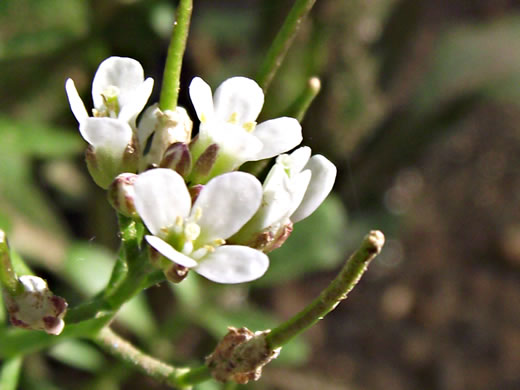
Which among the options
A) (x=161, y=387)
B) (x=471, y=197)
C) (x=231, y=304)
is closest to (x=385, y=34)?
(x=471, y=197)

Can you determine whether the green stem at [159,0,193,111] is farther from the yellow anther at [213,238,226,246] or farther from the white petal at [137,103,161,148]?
the yellow anther at [213,238,226,246]

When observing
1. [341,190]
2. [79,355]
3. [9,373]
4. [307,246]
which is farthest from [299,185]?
[341,190]

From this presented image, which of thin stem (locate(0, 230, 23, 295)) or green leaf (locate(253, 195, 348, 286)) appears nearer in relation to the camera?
thin stem (locate(0, 230, 23, 295))

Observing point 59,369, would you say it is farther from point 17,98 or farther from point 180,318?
point 17,98

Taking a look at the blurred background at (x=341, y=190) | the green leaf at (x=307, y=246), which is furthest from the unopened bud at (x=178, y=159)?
the green leaf at (x=307, y=246)

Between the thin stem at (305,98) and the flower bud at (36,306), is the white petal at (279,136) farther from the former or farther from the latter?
the flower bud at (36,306)

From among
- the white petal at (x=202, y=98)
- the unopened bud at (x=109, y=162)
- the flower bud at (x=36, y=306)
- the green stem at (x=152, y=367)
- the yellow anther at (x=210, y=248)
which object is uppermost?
the white petal at (x=202, y=98)

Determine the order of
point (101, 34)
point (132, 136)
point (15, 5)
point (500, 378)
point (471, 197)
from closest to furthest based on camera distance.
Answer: point (132, 136), point (15, 5), point (101, 34), point (500, 378), point (471, 197)

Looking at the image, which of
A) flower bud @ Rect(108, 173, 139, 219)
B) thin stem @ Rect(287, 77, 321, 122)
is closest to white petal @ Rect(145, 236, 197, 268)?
flower bud @ Rect(108, 173, 139, 219)
